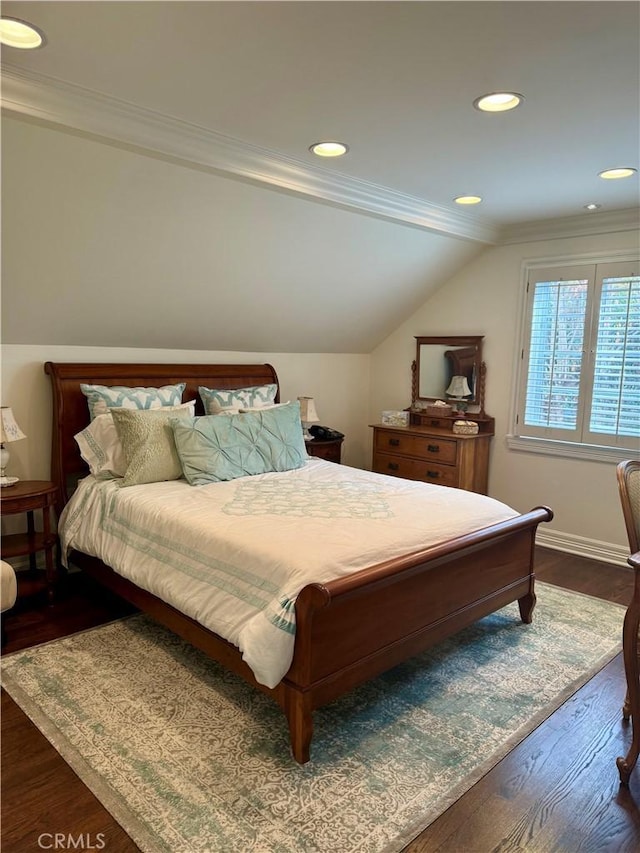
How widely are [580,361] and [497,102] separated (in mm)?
2348

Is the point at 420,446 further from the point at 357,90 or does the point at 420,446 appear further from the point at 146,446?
the point at 357,90

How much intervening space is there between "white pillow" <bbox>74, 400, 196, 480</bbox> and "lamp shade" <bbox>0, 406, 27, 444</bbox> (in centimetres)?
36

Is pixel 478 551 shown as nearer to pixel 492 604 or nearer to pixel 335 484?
pixel 492 604

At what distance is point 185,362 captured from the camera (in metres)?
4.19

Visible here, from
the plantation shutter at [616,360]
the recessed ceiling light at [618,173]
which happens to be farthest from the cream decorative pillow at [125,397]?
the plantation shutter at [616,360]

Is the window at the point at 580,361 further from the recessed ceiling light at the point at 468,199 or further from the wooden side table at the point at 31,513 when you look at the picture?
the wooden side table at the point at 31,513

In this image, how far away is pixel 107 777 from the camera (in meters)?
1.93

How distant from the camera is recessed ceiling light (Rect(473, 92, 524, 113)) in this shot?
2213 millimetres

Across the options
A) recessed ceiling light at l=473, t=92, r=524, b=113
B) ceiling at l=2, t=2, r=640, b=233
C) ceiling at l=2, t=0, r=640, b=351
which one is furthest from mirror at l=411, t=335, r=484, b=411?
recessed ceiling light at l=473, t=92, r=524, b=113

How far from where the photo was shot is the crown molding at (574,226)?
3877 millimetres

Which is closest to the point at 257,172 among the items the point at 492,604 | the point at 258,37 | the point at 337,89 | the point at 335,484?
the point at 337,89

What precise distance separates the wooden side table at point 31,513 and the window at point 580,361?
131 inches

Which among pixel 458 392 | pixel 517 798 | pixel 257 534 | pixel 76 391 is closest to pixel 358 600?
pixel 257 534

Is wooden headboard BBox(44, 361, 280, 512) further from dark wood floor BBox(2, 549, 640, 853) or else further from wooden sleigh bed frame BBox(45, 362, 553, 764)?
dark wood floor BBox(2, 549, 640, 853)
